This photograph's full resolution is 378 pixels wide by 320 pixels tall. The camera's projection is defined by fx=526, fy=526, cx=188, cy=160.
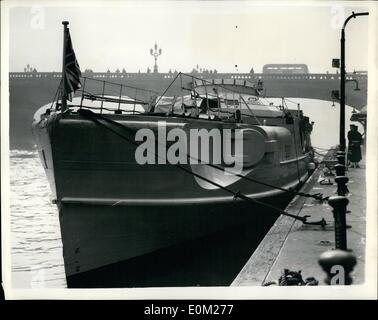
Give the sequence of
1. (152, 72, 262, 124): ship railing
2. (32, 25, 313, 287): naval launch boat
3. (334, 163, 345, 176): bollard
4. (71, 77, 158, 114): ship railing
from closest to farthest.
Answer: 1. (334, 163, 345, 176): bollard
2. (32, 25, 313, 287): naval launch boat
3. (71, 77, 158, 114): ship railing
4. (152, 72, 262, 124): ship railing

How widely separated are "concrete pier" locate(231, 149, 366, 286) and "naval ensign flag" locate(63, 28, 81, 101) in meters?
A: 3.47

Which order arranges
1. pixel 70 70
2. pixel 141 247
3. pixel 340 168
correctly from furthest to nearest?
pixel 141 247 → pixel 70 70 → pixel 340 168

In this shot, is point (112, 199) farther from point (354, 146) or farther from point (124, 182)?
point (354, 146)

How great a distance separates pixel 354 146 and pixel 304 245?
3.09m

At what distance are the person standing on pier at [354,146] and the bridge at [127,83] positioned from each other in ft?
1.59

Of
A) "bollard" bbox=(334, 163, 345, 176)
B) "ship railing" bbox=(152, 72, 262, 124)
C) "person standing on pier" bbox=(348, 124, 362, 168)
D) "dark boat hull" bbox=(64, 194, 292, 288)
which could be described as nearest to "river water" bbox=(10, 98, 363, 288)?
"dark boat hull" bbox=(64, 194, 292, 288)

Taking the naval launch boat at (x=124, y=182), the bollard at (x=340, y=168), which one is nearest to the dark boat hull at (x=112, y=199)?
the naval launch boat at (x=124, y=182)

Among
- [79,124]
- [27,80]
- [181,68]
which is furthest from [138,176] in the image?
[27,80]

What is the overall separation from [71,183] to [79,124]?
0.88 m

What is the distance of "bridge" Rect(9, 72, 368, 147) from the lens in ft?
25.7

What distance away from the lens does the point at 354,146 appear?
9.53 metres

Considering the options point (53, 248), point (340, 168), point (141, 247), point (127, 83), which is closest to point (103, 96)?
point (127, 83)

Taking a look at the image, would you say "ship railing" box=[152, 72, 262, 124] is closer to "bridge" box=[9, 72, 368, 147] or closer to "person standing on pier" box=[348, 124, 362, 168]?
"bridge" box=[9, 72, 368, 147]

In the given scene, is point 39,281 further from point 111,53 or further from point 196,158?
point 111,53
